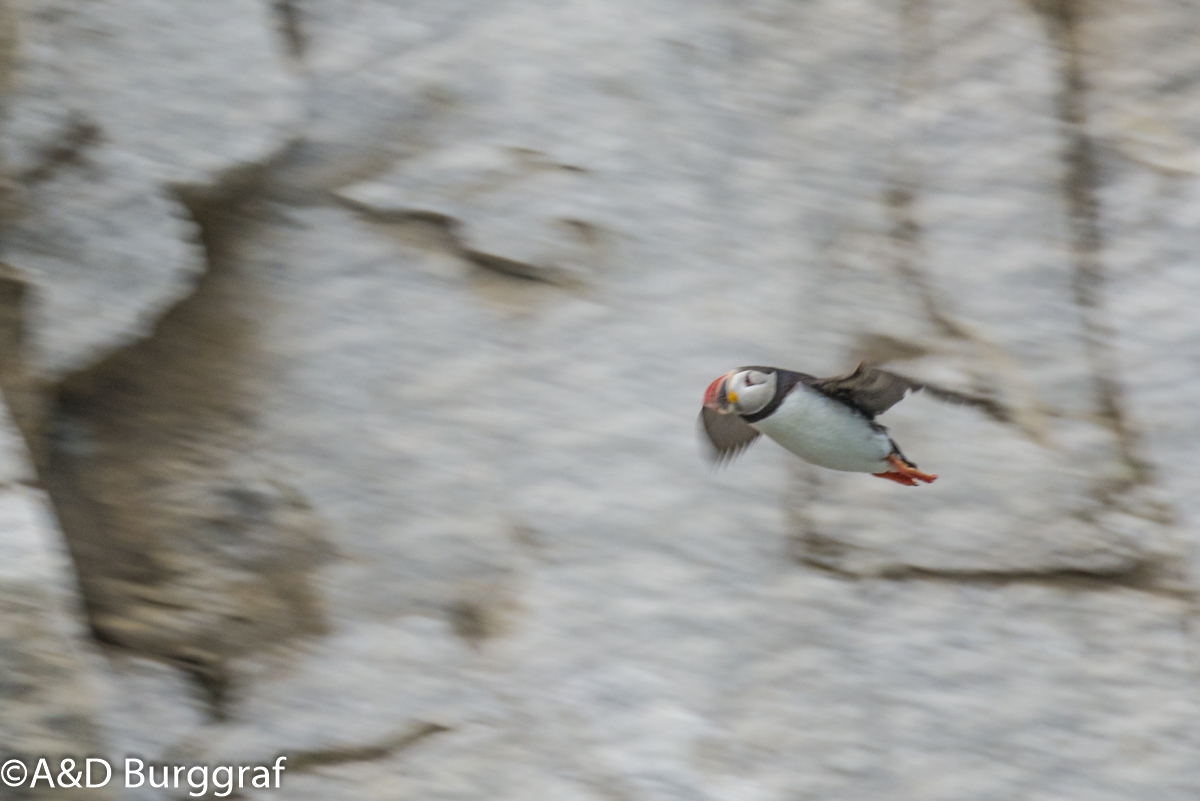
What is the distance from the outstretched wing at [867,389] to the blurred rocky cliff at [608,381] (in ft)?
2.42

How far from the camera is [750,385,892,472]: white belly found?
2938mm

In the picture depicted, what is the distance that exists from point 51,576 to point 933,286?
2.80m

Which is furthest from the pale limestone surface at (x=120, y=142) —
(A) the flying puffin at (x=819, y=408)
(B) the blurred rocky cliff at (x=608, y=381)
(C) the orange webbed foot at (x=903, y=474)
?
(C) the orange webbed foot at (x=903, y=474)

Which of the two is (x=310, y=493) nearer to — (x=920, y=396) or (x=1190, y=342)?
(x=920, y=396)

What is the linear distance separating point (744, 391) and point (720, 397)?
9 centimetres

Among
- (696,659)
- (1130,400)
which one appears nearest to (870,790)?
(696,659)

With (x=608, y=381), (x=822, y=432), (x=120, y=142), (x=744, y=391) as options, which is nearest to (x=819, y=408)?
(x=822, y=432)

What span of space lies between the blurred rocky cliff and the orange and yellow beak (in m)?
0.63

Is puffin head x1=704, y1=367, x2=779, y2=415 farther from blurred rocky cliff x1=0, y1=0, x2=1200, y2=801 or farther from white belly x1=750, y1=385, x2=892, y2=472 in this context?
blurred rocky cliff x1=0, y1=0, x2=1200, y2=801

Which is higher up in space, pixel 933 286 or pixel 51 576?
pixel 933 286

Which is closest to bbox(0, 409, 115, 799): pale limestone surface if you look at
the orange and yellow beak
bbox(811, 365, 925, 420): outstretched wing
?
the orange and yellow beak

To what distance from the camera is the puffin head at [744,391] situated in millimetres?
2957

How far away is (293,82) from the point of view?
146 inches

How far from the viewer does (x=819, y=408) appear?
296 cm
